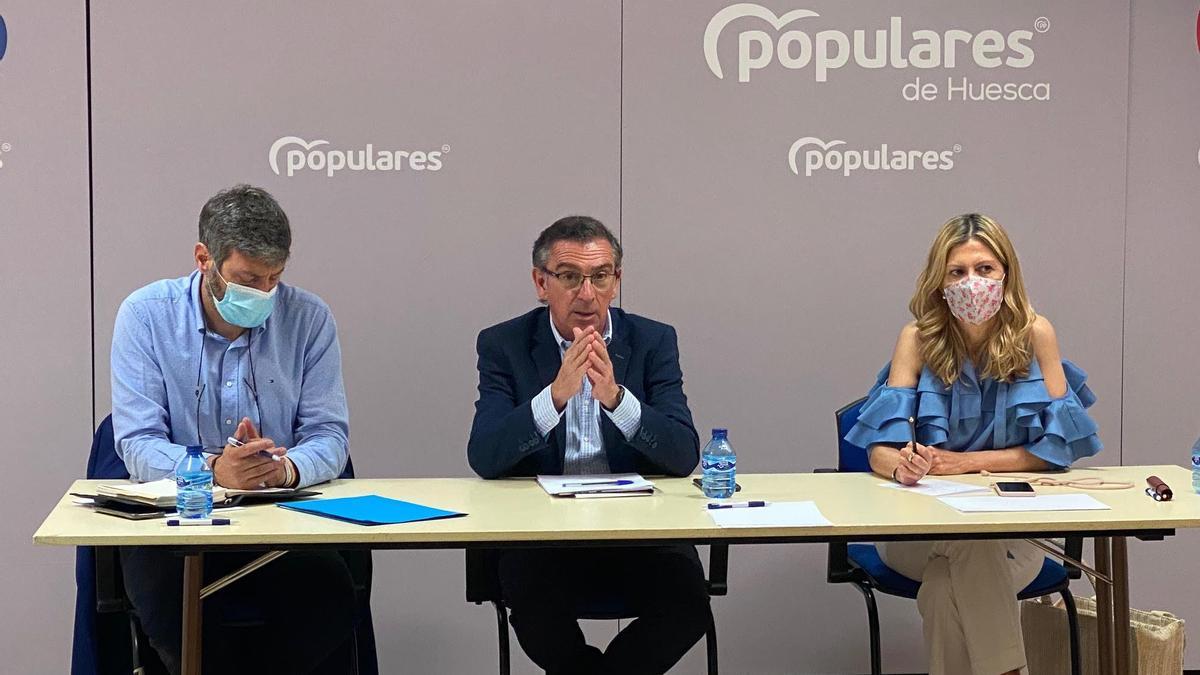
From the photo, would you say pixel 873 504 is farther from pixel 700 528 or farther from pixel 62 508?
pixel 62 508

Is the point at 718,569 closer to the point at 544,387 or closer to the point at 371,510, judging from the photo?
the point at 544,387

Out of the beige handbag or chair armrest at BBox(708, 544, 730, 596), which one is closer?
chair armrest at BBox(708, 544, 730, 596)

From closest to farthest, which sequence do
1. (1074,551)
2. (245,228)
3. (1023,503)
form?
(1023,503) < (245,228) < (1074,551)

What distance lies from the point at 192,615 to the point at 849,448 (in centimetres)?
201

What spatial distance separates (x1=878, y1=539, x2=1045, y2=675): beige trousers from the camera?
3273 mm

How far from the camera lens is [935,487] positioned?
3275mm

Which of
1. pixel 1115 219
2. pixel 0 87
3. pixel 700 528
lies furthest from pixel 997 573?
pixel 0 87

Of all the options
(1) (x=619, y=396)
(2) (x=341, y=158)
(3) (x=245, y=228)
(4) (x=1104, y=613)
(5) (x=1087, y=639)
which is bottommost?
(5) (x=1087, y=639)

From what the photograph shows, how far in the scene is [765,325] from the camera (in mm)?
4543

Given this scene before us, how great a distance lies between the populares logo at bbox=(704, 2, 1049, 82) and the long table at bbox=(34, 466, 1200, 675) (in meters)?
1.84

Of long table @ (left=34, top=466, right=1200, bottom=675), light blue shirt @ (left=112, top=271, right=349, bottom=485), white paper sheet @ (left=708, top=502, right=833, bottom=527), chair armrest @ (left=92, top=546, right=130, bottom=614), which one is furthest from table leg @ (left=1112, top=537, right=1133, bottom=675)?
chair armrest @ (left=92, top=546, right=130, bottom=614)

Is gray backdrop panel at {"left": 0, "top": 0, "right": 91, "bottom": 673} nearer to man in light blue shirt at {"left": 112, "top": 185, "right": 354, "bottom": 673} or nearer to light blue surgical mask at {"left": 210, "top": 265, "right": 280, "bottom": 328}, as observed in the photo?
man in light blue shirt at {"left": 112, "top": 185, "right": 354, "bottom": 673}

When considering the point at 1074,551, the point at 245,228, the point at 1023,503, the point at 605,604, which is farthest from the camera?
the point at 1074,551

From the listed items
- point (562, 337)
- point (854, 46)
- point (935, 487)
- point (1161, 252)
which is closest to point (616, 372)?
point (562, 337)
